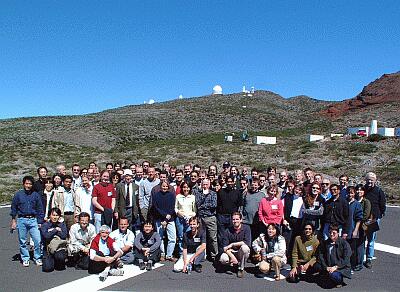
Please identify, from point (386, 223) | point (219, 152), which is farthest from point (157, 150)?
point (386, 223)

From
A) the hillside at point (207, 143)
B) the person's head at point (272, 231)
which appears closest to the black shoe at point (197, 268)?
the person's head at point (272, 231)

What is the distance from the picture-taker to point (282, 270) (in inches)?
285

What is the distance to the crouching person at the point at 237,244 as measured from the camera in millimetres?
7160

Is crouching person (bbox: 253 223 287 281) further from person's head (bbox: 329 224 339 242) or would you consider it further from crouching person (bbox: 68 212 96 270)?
crouching person (bbox: 68 212 96 270)

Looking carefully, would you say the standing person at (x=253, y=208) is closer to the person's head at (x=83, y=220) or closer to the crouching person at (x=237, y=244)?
the crouching person at (x=237, y=244)

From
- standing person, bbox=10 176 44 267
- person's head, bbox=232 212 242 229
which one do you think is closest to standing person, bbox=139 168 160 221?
standing person, bbox=10 176 44 267

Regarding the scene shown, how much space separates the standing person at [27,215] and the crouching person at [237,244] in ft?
10.7

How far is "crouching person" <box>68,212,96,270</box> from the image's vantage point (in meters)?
7.36

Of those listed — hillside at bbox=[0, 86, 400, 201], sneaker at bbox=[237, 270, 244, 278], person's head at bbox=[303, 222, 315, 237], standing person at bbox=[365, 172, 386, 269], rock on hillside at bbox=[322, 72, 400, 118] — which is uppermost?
rock on hillside at bbox=[322, 72, 400, 118]

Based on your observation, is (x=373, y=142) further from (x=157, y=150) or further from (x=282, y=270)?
(x=282, y=270)

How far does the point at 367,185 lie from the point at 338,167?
17.7 m

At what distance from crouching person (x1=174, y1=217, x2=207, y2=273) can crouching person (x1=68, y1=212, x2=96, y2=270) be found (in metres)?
1.57

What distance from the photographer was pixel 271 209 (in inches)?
293

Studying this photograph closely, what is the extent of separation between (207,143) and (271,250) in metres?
32.2
